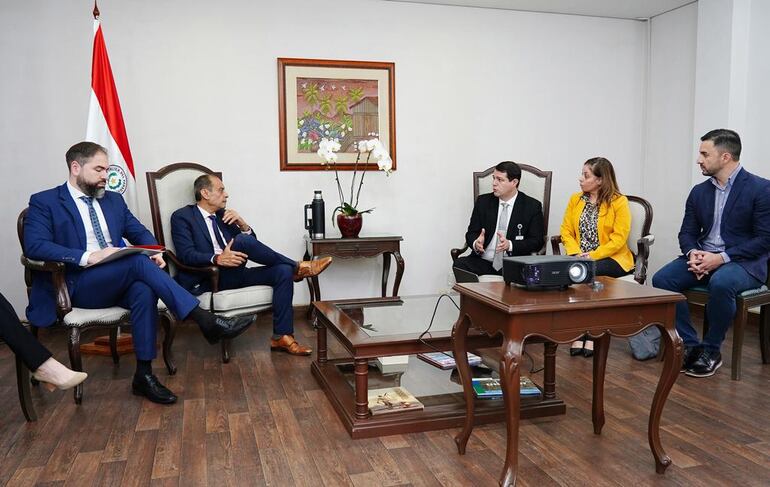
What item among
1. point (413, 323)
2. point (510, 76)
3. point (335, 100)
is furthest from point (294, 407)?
point (510, 76)

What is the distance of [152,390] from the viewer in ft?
9.29

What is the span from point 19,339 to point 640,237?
3382 mm

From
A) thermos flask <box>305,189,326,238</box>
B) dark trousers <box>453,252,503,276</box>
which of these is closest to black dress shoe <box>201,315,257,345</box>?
thermos flask <box>305,189,326,238</box>

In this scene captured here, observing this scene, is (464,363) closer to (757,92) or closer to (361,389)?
(361,389)

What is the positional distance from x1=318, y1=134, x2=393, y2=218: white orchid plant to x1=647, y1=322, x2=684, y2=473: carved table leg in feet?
8.46

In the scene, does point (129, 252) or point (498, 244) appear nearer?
point (129, 252)

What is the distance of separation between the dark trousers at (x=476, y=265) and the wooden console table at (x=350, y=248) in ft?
1.54

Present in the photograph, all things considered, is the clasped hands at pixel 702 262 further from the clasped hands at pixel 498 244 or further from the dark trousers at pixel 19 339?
the dark trousers at pixel 19 339

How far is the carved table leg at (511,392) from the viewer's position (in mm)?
1874

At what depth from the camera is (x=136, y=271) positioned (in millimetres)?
2971

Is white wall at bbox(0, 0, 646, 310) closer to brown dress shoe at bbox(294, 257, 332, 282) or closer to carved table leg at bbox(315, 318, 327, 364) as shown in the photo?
brown dress shoe at bbox(294, 257, 332, 282)

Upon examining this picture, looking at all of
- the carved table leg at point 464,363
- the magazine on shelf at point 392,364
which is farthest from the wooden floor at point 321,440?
the magazine on shelf at point 392,364

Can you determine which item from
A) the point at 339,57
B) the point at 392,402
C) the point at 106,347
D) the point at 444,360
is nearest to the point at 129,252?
the point at 106,347

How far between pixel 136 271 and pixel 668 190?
164 inches
